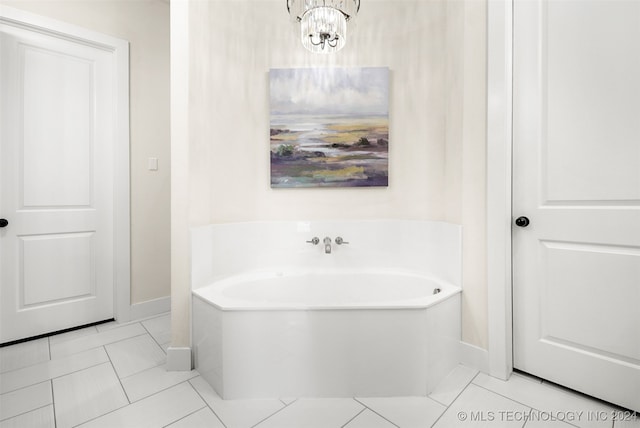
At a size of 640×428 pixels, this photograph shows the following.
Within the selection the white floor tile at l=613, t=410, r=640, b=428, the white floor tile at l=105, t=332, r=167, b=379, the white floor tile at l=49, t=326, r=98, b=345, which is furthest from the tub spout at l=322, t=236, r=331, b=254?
the white floor tile at l=49, t=326, r=98, b=345

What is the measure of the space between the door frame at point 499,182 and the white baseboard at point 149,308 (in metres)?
2.52

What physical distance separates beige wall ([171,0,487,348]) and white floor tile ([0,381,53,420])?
24.7 inches

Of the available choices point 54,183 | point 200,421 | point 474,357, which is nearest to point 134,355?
point 200,421

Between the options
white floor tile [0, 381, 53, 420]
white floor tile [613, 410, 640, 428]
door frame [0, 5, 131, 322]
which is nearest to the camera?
white floor tile [613, 410, 640, 428]

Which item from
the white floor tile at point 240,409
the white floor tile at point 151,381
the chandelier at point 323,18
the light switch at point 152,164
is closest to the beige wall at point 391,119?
the white floor tile at point 151,381

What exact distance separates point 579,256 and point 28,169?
3437 millimetres

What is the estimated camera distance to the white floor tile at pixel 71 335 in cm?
210

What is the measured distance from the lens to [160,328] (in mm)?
2277

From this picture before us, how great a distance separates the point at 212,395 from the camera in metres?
1.50

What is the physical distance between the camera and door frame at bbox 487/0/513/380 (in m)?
1.60

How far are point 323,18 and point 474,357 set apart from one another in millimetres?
2072

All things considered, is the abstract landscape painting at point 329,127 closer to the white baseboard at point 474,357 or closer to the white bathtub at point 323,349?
the white bathtub at point 323,349

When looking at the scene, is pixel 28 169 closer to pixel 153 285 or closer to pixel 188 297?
pixel 153 285

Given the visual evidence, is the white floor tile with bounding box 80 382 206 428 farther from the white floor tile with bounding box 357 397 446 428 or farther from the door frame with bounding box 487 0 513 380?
the door frame with bounding box 487 0 513 380
